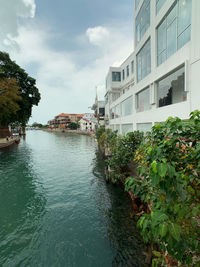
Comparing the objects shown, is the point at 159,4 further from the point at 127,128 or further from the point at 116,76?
the point at 116,76

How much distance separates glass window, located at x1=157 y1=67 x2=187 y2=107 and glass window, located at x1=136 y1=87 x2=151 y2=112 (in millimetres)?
1653

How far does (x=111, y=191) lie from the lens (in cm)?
954

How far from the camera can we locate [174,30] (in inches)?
339

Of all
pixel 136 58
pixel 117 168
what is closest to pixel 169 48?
pixel 136 58

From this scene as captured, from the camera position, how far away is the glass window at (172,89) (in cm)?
811

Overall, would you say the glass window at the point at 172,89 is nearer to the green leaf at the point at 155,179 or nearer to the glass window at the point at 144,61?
the glass window at the point at 144,61

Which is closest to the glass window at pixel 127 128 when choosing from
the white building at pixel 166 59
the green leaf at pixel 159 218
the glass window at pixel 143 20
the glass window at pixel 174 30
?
the white building at pixel 166 59

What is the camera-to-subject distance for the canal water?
4.71m

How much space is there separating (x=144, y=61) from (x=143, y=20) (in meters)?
3.95

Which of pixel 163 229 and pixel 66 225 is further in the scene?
pixel 66 225

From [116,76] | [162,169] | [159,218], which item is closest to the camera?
[162,169]

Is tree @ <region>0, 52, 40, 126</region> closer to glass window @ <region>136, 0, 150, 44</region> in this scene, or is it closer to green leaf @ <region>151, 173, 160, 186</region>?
glass window @ <region>136, 0, 150, 44</region>

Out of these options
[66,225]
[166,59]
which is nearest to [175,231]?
[66,225]

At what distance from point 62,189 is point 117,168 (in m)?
4.38
